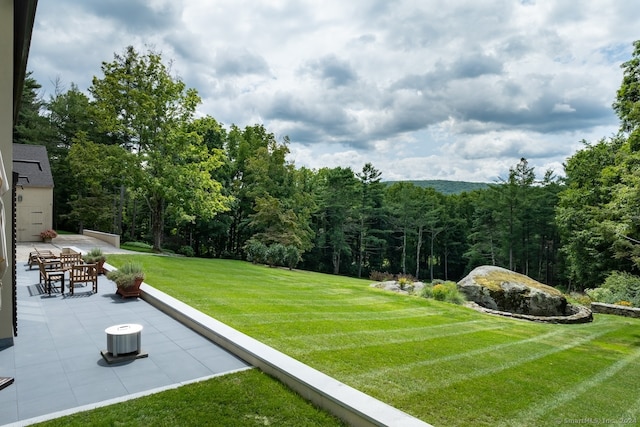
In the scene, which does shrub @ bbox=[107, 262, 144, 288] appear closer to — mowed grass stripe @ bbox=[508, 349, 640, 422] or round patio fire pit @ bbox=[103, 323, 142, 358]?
round patio fire pit @ bbox=[103, 323, 142, 358]

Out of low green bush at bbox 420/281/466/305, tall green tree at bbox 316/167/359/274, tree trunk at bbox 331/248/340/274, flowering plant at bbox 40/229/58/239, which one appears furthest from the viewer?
tree trunk at bbox 331/248/340/274

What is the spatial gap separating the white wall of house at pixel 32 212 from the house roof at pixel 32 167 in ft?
1.29

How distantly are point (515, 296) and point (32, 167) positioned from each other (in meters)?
28.3

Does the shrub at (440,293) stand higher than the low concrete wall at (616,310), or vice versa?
the shrub at (440,293)

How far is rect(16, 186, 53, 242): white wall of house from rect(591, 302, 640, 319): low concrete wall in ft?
93.6

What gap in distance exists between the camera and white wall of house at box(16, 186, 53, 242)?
70.4ft

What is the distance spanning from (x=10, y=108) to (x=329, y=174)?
34.1 metres

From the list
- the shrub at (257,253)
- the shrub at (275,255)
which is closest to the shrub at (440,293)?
the shrub at (275,255)

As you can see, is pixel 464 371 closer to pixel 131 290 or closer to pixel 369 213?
pixel 131 290

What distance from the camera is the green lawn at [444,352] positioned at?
4305mm

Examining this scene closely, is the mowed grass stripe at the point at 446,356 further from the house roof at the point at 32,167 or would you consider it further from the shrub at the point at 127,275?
the house roof at the point at 32,167

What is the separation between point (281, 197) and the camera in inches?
1136

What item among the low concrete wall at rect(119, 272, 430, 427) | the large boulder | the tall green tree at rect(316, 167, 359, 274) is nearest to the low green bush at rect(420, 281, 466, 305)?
the large boulder

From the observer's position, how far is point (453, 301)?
12211 mm
